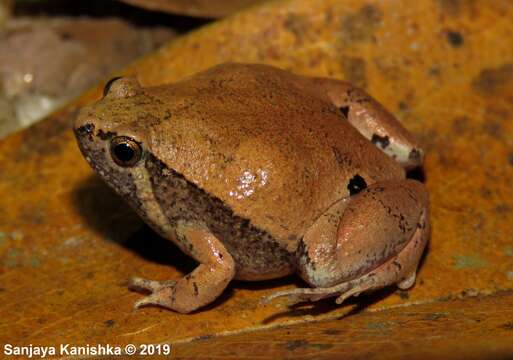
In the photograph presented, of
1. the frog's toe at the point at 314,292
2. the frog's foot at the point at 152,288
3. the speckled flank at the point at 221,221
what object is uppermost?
the speckled flank at the point at 221,221

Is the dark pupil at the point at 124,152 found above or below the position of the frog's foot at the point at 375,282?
above

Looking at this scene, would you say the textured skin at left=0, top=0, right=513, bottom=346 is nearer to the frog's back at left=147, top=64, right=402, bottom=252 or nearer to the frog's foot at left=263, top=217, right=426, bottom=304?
the frog's foot at left=263, top=217, right=426, bottom=304

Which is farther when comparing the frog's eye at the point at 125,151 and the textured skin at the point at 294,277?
the frog's eye at the point at 125,151

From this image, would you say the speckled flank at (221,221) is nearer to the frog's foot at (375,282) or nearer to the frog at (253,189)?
the frog at (253,189)

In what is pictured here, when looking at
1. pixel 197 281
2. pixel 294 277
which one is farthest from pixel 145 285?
pixel 294 277

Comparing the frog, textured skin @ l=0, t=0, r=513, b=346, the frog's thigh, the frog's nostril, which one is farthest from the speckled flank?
the frog's thigh

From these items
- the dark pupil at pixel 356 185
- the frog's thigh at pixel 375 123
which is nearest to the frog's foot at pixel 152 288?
the dark pupil at pixel 356 185

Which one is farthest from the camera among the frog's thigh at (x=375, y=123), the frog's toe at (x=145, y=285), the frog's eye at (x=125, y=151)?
the frog's thigh at (x=375, y=123)

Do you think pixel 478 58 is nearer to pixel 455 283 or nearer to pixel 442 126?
pixel 442 126
